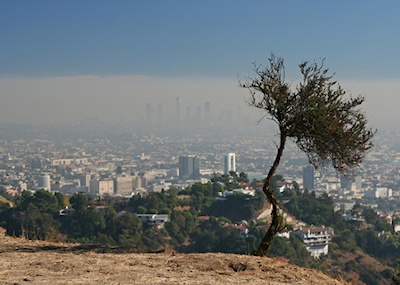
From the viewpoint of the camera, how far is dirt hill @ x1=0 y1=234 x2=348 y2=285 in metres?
6.60

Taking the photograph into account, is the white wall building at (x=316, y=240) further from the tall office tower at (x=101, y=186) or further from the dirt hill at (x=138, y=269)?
the tall office tower at (x=101, y=186)

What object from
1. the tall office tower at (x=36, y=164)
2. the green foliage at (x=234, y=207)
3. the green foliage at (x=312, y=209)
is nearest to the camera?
the green foliage at (x=312, y=209)

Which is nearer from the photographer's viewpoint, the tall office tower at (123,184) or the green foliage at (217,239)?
the green foliage at (217,239)

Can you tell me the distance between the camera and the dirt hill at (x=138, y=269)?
21.6ft

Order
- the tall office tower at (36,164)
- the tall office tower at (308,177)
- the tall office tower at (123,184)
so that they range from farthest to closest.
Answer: the tall office tower at (36,164) → the tall office tower at (308,177) → the tall office tower at (123,184)

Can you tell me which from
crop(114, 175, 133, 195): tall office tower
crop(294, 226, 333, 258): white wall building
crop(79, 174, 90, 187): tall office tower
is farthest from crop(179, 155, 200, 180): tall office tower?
crop(294, 226, 333, 258): white wall building

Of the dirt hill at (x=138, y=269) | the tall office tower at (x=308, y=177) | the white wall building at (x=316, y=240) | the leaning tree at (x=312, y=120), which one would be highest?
the leaning tree at (x=312, y=120)

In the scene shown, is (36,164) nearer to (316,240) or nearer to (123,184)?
(123,184)

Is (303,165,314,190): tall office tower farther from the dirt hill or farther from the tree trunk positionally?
the dirt hill

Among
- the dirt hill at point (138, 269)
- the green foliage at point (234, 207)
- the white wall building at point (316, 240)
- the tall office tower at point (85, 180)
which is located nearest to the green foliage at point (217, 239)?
the white wall building at point (316, 240)

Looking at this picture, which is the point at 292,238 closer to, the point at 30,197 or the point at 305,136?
the point at 30,197

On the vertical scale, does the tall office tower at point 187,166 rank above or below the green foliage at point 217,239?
below

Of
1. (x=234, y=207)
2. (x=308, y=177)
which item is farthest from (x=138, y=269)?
(x=308, y=177)

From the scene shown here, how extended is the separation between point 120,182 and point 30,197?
187 feet
